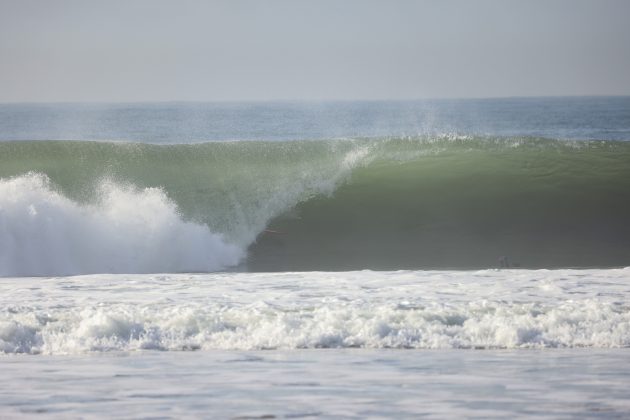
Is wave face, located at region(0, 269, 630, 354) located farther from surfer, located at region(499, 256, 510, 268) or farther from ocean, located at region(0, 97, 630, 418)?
surfer, located at region(499, 256, 510, 268)

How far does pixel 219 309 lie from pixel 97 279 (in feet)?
7.95

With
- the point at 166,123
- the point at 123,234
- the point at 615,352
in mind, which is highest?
the point at 166,123

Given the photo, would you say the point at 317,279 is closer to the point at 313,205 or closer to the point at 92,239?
the point at 92,239

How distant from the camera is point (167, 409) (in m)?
6.45

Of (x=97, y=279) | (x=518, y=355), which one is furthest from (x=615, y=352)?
(x=97, y=279)

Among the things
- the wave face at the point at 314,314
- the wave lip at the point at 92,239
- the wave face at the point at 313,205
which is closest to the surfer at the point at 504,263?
the wave face at the point at 313,205

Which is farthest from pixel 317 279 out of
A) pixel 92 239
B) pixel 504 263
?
pixel 92 239

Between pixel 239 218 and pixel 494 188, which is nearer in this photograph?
pixel 239 218

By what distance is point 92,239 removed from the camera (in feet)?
48.7

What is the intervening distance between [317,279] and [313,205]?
21.0ft

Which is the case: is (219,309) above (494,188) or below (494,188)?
below

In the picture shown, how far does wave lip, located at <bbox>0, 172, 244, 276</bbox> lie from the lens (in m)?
14.3

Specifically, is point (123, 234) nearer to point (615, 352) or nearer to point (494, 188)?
point (494, 188)

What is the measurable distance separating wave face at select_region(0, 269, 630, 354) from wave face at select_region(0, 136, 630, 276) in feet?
10.8
